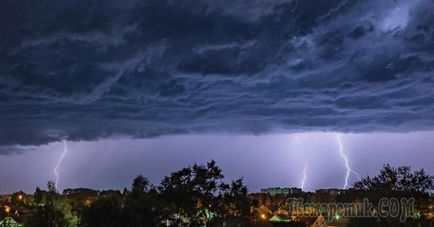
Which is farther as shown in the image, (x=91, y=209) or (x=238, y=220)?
(x=238, y=220)

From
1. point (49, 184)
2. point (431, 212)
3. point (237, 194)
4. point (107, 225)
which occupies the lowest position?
point (107, 225)

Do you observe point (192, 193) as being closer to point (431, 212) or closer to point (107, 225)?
point (107, 225)

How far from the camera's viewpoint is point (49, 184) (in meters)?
38.2

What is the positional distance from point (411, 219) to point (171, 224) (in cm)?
2771

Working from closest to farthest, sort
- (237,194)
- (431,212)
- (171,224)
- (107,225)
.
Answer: (107,225) < (171,224) < (237,194) < (431,212)

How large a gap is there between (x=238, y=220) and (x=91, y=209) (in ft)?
53.3

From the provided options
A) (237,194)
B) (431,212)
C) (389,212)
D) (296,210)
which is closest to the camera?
(237,194)

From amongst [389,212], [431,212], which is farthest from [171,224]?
[431,212]

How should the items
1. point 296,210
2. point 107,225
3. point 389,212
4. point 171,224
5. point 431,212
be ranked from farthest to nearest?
point 296,210 → point 431,212 → point 389,212 → point 171,224 → point 107,225

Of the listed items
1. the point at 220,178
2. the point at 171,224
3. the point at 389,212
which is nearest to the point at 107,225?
the point at 171,224

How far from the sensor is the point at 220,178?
48.2 metres

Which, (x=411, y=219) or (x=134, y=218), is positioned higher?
(x=411, y=219)

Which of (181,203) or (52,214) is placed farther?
(181,203)

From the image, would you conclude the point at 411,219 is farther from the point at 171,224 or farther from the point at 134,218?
the point at 134,218
